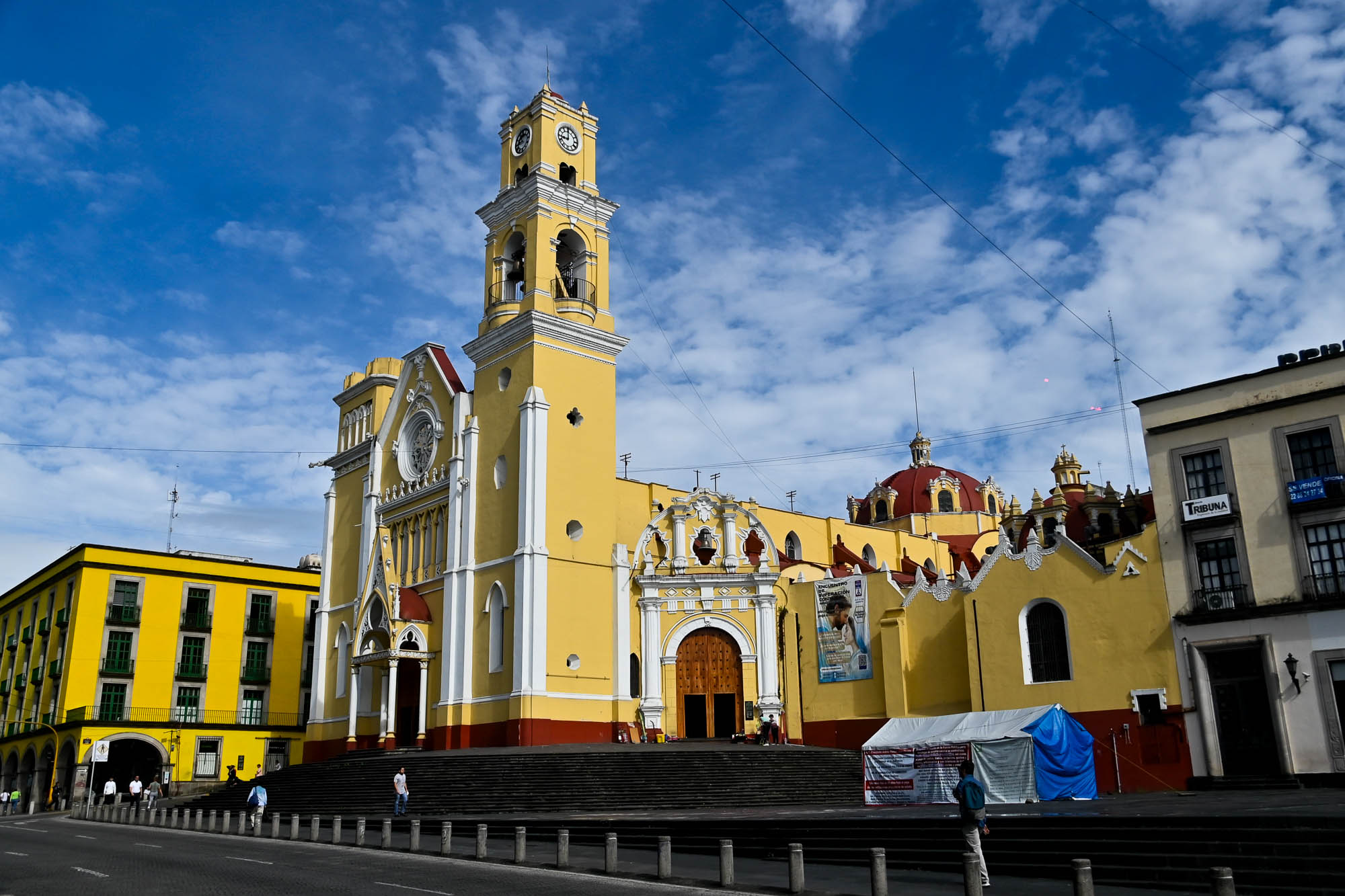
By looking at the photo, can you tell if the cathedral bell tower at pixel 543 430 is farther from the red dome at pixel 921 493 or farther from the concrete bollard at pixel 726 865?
the red dome at pixel 921 493

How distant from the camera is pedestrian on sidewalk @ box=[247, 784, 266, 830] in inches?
1048

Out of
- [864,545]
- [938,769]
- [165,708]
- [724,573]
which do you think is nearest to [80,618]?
[165,708]

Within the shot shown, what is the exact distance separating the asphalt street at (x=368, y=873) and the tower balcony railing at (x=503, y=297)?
75.4 ft

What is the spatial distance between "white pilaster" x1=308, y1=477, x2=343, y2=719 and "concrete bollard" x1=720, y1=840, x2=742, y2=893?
111 feet

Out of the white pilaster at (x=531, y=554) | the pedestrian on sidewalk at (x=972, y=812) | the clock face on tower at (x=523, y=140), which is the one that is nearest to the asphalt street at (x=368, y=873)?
the pedestrian on sidewalk at (x=972, y=812)

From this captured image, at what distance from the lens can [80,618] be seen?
171 ft

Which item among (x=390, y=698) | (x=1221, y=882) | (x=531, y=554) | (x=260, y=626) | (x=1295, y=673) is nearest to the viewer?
(x=1221, y=882)

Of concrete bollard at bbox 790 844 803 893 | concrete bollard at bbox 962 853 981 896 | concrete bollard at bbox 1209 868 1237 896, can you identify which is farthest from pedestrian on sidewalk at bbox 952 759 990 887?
concrete bollard at bbox 1209 868 1237 896

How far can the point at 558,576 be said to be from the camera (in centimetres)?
3791

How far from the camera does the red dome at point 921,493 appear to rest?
2530 inches

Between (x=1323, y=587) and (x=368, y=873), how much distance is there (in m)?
22.3

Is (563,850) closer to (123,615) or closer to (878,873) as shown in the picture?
(878,873)

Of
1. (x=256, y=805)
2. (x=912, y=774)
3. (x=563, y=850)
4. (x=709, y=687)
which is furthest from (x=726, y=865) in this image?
(x=709, y=687)

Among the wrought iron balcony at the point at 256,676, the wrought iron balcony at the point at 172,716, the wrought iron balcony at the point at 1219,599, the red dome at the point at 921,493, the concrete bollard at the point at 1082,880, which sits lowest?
the concrete bollard at the point at 1082,880
